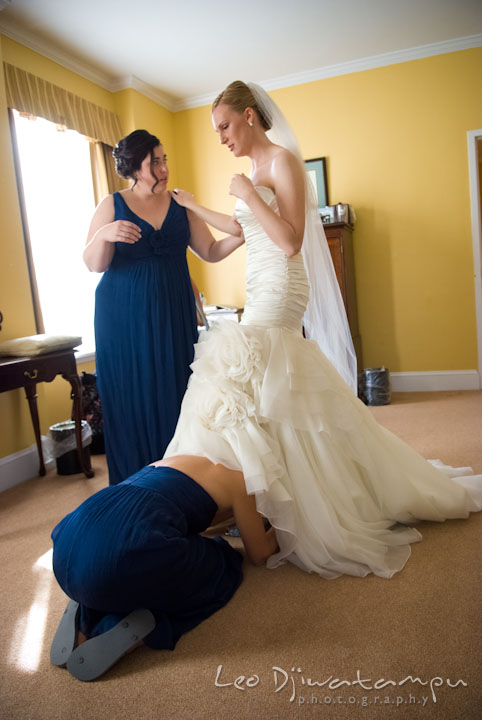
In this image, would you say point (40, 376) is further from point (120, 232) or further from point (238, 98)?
point (238, 98)

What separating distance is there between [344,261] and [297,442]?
307 centimetres

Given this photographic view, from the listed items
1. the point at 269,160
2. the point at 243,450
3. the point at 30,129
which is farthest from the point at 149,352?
the point at 30,129

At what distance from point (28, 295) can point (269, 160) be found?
2150 mm

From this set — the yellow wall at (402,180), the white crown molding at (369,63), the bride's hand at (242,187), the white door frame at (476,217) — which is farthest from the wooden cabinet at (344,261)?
the bride's hand at (242,187)

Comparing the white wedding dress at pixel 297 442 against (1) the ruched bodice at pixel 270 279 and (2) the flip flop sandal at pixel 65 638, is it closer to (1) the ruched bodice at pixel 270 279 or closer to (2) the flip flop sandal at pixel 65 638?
(1) the ruched bodice at pixel 270 279

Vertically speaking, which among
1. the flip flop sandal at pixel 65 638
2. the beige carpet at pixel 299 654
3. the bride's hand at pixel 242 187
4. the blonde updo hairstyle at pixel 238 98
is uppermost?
the blonde updo hairstyle at pixel 238 98

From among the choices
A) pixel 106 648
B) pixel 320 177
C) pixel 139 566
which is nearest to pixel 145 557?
pixel 139 566

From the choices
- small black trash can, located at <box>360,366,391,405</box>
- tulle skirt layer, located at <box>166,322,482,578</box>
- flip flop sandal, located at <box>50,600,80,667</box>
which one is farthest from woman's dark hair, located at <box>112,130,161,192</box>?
small black trash can, located at <box>360,366,391,405</box>

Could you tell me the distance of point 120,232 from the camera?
2.24m

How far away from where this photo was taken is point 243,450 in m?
1.87

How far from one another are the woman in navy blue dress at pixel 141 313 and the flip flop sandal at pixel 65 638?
2.73ft

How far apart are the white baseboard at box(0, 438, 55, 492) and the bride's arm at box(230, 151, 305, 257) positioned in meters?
2.32

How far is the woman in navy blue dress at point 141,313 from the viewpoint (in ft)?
7.78

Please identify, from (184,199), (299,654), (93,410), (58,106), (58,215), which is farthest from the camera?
(58,215)
